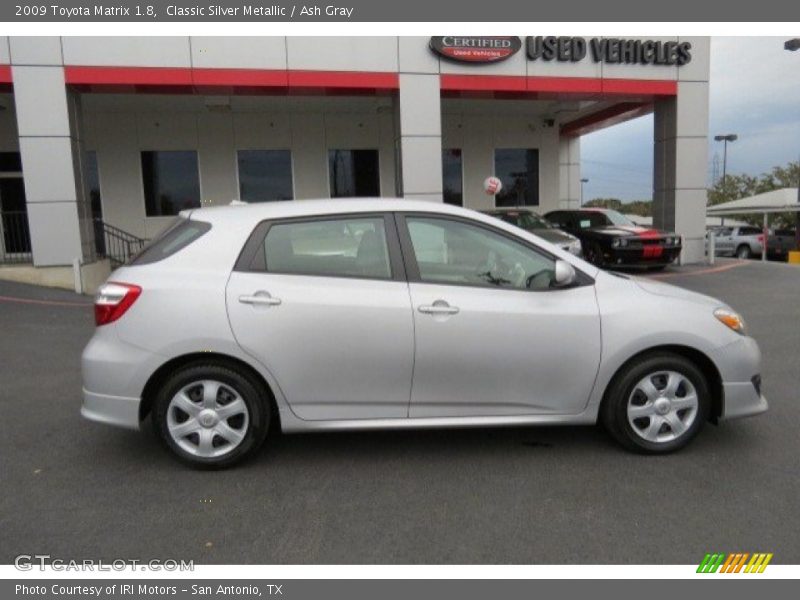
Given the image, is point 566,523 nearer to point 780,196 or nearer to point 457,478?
point 457,478

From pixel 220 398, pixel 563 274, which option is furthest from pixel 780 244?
pixel 220 398

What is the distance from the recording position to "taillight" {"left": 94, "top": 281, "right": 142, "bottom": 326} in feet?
12.0

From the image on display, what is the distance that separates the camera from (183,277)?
3695 millimetres

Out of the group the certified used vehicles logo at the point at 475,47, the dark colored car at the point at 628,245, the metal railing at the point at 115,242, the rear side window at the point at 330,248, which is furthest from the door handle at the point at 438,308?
the metal railing at the point at 115,242

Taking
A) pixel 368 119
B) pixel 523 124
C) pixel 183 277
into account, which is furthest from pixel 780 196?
pixel 183 277

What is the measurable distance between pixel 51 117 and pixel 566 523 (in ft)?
37.6

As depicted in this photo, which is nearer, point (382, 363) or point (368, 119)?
point (382, 363)

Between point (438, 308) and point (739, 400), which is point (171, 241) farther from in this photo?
point (739, 400)

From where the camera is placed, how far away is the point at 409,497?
3508 millimetres

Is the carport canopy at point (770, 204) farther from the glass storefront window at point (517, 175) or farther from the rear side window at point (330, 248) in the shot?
the rear side window at point (330, 248)

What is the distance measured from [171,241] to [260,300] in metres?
0.75

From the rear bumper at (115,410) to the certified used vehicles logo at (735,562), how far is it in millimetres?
3110

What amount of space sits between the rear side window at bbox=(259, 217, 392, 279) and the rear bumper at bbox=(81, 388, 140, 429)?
1143 mm

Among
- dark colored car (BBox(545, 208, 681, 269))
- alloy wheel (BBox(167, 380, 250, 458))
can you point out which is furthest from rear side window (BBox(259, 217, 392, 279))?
dark colored car (BBox(545, 208, 681, 269))
